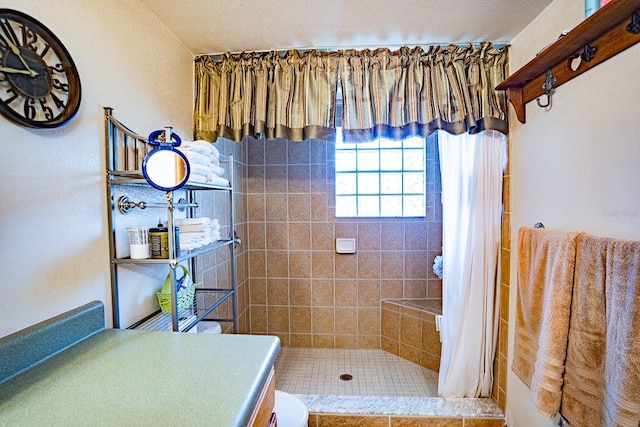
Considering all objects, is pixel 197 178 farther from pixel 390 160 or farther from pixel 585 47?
pixel 390 160

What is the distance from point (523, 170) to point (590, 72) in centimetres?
53

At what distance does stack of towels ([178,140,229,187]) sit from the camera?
3.98 feet

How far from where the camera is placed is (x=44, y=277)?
858 mm

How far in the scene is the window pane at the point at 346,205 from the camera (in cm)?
272

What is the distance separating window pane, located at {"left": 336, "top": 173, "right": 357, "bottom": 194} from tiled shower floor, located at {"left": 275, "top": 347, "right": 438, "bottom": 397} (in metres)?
1.45

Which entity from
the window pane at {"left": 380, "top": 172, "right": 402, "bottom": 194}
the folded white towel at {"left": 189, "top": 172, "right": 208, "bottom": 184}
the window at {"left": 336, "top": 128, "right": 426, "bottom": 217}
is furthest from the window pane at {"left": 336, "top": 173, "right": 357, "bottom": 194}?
the folded white towel at {"left": 189, "top": 172, "right": 208, "bottom": 184}

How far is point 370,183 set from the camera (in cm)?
270

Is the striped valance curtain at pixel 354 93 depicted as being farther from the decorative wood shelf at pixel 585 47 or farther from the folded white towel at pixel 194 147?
the folded white towel at pixel 194 147

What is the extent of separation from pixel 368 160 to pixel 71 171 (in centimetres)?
217

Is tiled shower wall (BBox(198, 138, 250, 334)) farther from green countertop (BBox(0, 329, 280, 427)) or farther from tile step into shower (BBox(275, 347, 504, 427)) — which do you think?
green countertop (BBox(0, 329, 280, 427))

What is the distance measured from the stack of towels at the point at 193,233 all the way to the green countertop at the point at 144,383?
411 mm

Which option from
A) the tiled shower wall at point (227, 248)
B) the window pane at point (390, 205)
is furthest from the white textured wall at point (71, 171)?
the window pane at point (390, 205)

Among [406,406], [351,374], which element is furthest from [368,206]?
[406,406]

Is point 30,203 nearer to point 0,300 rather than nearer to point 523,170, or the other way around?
point 0,300
